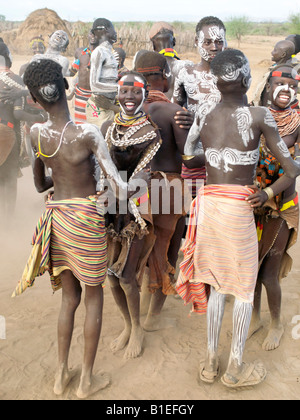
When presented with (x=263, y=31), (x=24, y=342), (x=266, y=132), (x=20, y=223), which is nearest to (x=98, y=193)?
(x=266, y=132)

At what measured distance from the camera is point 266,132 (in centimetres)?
253

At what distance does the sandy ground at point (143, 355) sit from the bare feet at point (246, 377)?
59mm

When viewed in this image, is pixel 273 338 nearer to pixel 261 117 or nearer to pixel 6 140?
pixel 261 117

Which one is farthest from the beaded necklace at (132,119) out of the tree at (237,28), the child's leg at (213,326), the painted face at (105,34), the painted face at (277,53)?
the tree at (237,28)

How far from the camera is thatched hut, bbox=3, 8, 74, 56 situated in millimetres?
21094

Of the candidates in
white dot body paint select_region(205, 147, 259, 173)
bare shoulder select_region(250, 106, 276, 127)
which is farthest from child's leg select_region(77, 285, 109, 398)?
bare shoulder select_region(250, 106, 276, 127)

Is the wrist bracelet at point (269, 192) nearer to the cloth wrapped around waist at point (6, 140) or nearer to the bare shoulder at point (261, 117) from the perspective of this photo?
the bare shoulder at point (261, 117)

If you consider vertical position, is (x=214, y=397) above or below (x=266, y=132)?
below

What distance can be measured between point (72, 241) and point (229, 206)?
973 millimetres

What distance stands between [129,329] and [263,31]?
4248cm

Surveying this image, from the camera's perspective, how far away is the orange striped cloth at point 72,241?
8.45ft

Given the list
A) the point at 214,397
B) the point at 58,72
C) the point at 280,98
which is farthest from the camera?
the point at 280,98

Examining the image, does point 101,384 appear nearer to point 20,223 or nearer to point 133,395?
point 133,395

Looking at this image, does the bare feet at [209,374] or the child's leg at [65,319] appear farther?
the bare feet at [209,374]
